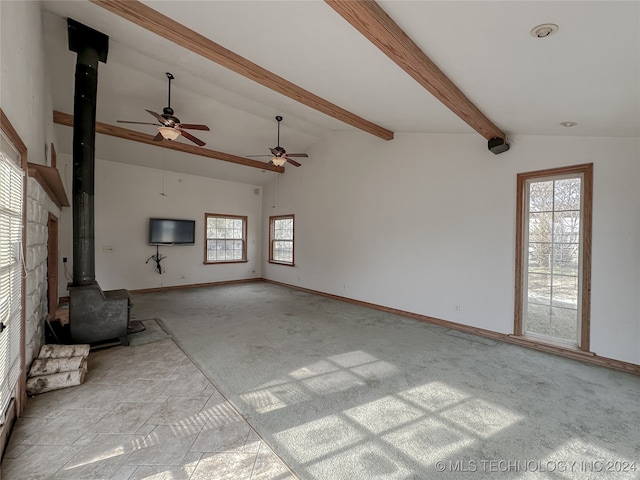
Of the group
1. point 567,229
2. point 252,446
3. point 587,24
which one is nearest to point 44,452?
point 252,446

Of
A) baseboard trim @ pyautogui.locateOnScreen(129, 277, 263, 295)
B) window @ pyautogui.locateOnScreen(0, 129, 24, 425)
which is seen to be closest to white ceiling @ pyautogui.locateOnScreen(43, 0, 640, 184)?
window @ pyautogui.locateOnScreen(0, 129, 24, 425)

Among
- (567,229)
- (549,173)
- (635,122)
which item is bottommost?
(567,229)

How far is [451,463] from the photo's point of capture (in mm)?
1864

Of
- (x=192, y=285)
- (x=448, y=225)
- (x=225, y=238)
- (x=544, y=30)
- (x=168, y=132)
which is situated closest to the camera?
(x=544, y=30)

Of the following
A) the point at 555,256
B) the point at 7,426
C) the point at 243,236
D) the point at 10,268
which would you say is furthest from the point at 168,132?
the point at 555,256

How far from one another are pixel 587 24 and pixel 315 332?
13.6 ft

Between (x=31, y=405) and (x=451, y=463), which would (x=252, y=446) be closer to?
(x=451, y=463)

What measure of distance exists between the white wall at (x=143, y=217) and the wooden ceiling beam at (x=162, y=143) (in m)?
1.34

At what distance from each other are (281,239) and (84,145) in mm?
5664

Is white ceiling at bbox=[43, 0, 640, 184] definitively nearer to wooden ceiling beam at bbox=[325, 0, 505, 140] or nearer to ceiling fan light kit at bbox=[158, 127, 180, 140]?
wooden ceiling beam at bbox=[325, 0, 505, 140]

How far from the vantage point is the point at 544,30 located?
185cm

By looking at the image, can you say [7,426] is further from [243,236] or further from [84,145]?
[243,236]

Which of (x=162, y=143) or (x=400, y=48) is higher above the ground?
(x=162, y=143)

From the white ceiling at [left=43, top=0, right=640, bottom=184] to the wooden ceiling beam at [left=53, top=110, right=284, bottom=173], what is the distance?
17 cm
